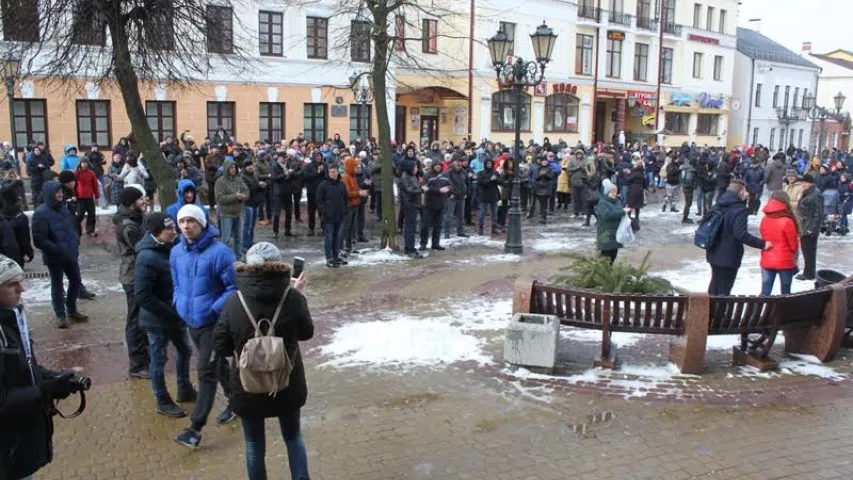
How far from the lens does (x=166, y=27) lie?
12.5 meters


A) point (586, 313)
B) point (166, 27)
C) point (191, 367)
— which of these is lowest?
point (191, 367)

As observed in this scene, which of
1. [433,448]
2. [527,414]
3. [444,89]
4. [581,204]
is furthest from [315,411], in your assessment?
[444,89]

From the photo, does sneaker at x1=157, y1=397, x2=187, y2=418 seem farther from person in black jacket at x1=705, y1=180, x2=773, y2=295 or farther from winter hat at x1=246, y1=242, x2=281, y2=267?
person in black jacket at x1=705, y1=180, x2=773, y2=295

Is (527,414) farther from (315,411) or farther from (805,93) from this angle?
(805,93)

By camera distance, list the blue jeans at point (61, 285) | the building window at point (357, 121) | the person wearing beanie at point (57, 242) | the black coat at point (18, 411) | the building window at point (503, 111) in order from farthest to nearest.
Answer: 1. the building window at point (503, 111)
2. the building window at point (357, 121)
3. the blue jeans at point (61, 285)
4. the person wearing beanie at point (57, 242)
5. the black coat at point (18, 411)

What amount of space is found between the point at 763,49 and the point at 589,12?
20606 millimetres

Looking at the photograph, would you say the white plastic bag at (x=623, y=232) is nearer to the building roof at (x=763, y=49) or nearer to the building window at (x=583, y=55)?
the building window at (x=583, y=55)

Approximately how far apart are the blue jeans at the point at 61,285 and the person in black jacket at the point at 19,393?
5.32 m

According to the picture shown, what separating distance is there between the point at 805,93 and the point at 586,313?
189ft

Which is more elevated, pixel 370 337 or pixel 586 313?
pixel 586 313

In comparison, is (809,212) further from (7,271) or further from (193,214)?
(7,271)

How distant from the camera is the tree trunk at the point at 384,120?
13516 mm

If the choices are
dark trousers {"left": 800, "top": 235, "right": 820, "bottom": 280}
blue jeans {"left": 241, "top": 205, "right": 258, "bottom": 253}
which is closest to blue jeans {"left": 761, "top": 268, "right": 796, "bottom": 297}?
dark trousers {"left": 800, "top": 235, "right": 820, "bottom": 280}

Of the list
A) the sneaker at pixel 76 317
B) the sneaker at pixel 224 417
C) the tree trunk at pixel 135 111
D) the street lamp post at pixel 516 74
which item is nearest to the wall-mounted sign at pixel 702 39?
the street lamp post at pixel 516 74
